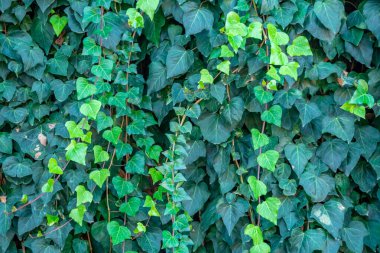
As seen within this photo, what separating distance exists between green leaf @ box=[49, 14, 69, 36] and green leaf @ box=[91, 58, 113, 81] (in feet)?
0.85

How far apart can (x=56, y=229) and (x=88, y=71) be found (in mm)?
713

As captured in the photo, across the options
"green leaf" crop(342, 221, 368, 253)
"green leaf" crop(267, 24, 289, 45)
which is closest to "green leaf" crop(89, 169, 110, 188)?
"green leaf" crop(267, 24, 289, 45)

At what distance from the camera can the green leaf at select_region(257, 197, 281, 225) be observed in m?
2.12

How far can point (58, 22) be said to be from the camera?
7.42 feet

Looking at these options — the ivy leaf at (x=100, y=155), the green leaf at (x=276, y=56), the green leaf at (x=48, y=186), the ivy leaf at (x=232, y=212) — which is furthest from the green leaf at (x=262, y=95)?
the green leaf at (x=48, y=186)

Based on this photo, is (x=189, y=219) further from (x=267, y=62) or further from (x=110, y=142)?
(x=267, y=62)

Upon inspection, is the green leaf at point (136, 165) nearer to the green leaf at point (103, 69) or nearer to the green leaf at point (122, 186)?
the green leaf at point (122, 186)

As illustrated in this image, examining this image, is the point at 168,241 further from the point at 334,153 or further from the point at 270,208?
the point at 334,153

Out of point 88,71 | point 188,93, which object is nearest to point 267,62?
point 188,93

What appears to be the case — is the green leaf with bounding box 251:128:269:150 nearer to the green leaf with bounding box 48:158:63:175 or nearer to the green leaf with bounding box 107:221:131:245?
the green leaf with bounding box 107:221:131:245

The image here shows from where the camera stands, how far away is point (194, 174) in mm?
2273

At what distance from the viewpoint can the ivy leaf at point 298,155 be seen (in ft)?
6.98

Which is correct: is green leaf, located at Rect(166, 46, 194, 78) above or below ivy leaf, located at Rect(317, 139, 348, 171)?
above

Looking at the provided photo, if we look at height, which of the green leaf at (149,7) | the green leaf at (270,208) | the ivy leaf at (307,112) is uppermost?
the green leaf at (149,7)
